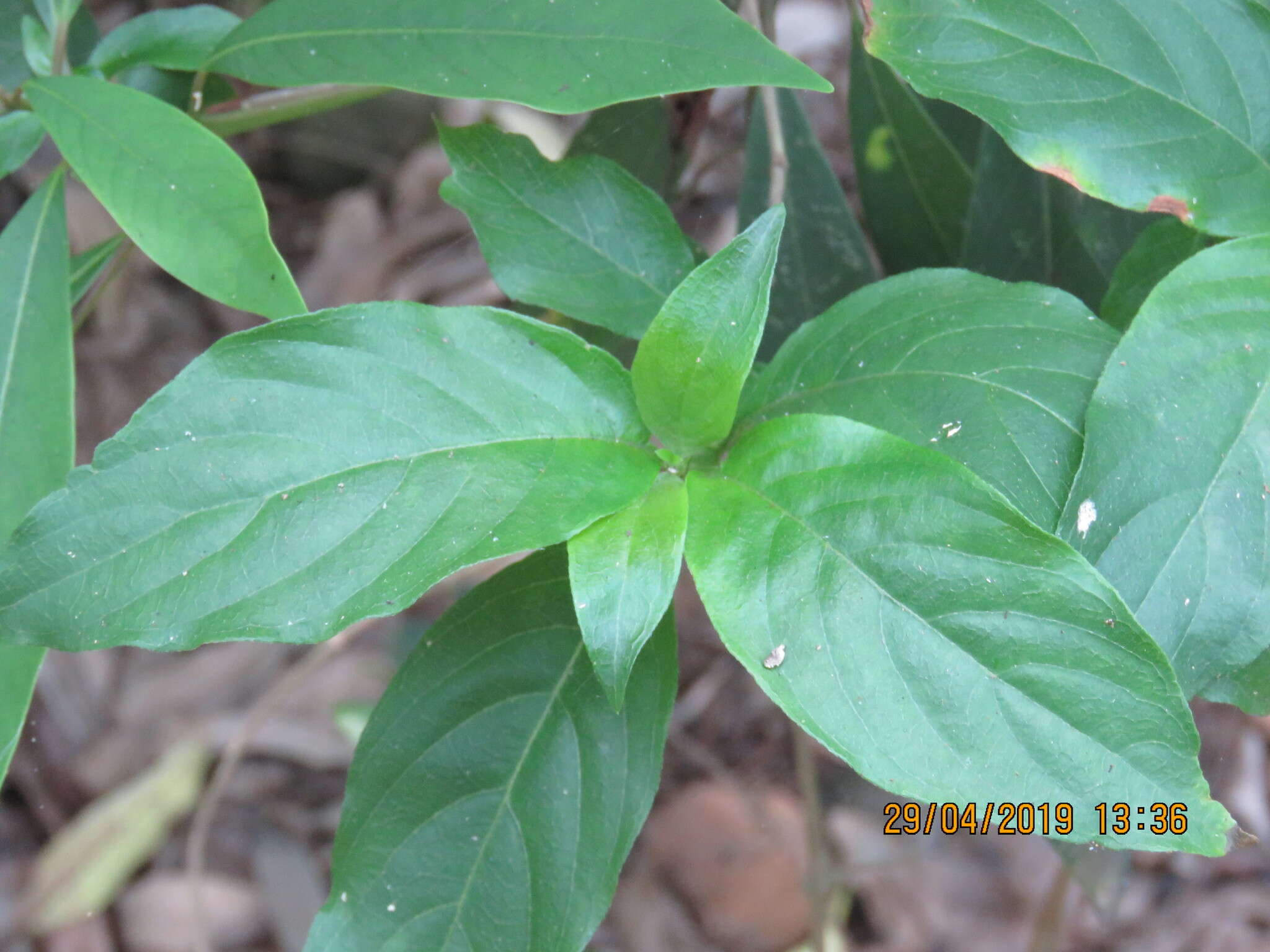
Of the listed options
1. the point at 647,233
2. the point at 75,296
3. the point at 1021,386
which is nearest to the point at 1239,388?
the point at 1021,386

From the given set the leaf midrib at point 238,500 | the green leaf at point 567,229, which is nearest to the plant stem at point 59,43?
the green leaf at point 567,229

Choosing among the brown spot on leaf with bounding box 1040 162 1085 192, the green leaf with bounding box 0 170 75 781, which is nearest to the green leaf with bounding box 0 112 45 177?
the green leaf with bounding box 0 170 75 781

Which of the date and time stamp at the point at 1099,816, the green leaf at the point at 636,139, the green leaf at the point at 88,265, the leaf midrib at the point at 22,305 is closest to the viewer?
the date and time stamp at the point at 1099,816

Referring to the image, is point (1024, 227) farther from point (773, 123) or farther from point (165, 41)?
point (165, 41)

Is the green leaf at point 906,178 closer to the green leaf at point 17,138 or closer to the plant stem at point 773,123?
the plant stem at point 773,123

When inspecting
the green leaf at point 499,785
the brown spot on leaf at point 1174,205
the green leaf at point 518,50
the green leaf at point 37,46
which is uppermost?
the green leaf at point 518,50

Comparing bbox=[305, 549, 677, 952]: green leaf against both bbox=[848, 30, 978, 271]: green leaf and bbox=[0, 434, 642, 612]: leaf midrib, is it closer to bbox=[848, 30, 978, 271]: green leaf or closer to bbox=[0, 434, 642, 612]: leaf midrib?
bbox=[0, 434, 642, 612]: leaf midrib
